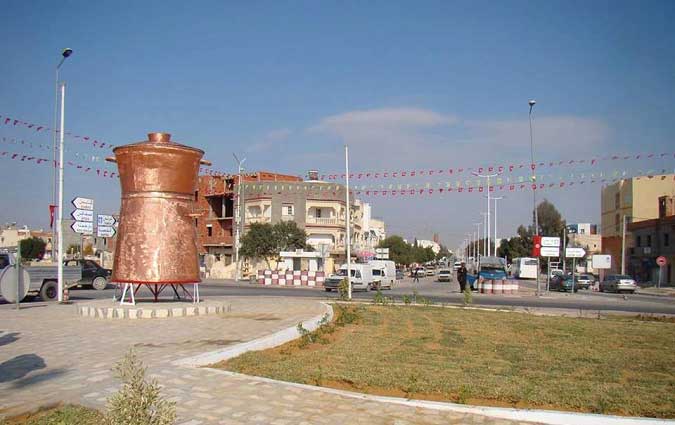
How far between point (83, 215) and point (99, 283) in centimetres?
1047

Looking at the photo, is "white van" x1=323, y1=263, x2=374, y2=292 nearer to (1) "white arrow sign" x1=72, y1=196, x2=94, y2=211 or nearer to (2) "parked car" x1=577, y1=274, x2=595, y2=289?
(1) "white arrow sign" x1=72, y1=196, x2=94, y2=211

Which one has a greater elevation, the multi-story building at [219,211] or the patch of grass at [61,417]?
the multi-story building at [219,211]

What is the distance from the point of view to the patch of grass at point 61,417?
589cm

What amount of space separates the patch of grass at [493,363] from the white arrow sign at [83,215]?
14.3 m

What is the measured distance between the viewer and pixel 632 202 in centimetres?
7512

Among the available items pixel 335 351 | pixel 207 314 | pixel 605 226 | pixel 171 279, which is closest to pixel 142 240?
pixel 171 279

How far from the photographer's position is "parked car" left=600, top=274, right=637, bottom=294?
149ft

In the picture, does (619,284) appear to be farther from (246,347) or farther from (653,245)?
(246,347)

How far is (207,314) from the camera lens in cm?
1627

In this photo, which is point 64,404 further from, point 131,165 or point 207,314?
point 131,165

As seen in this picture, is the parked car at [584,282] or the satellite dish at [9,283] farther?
the parked car at [584,282]

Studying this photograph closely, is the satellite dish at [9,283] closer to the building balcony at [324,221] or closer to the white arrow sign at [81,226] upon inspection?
the white arrow sign at [81,226]

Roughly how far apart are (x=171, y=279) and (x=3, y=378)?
8.18 meters

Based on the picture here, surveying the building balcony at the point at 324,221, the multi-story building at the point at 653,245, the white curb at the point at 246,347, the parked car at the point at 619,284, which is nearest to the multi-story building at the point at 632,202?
the multi-story building at the point at 653,245
